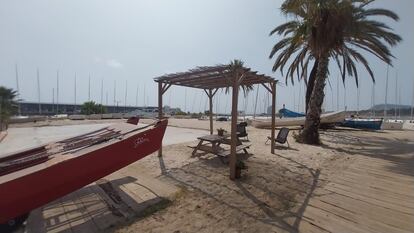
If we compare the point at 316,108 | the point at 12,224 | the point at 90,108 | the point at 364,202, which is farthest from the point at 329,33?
the point at 90,108

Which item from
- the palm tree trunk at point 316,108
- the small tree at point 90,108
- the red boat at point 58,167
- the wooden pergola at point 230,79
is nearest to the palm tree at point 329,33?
the palm tree trunk at point 316,108

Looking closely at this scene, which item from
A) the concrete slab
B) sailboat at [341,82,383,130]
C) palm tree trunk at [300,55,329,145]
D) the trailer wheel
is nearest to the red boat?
the trailer wheel

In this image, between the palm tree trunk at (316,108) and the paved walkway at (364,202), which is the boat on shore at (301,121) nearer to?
the palm tree trunk at (316,108)

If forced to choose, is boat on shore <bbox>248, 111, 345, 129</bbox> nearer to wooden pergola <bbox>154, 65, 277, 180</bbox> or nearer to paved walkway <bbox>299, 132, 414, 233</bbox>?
wooden pergola <bbox>154, 65, 277, 180</bbox>

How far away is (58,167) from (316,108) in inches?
428

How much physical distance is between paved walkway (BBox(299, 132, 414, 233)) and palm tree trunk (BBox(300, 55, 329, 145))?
4.05 meters

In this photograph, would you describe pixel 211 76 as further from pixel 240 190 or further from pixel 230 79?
pixel 240 190

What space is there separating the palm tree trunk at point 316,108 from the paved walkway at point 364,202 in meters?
4.05

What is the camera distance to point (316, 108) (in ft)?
39.1

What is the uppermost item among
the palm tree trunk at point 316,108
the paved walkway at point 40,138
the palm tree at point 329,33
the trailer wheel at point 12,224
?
the palm tree at point 329,33

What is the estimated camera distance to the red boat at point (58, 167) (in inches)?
150

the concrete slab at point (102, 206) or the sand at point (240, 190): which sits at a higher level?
the sand at point (240, 190)

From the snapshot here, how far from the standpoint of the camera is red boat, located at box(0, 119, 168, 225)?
381 centimetres

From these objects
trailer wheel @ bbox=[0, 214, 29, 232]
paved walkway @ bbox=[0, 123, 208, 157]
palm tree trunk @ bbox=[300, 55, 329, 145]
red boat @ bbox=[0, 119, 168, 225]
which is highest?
palm tree trunk @ bbox=[300, 55, 329, 145]
